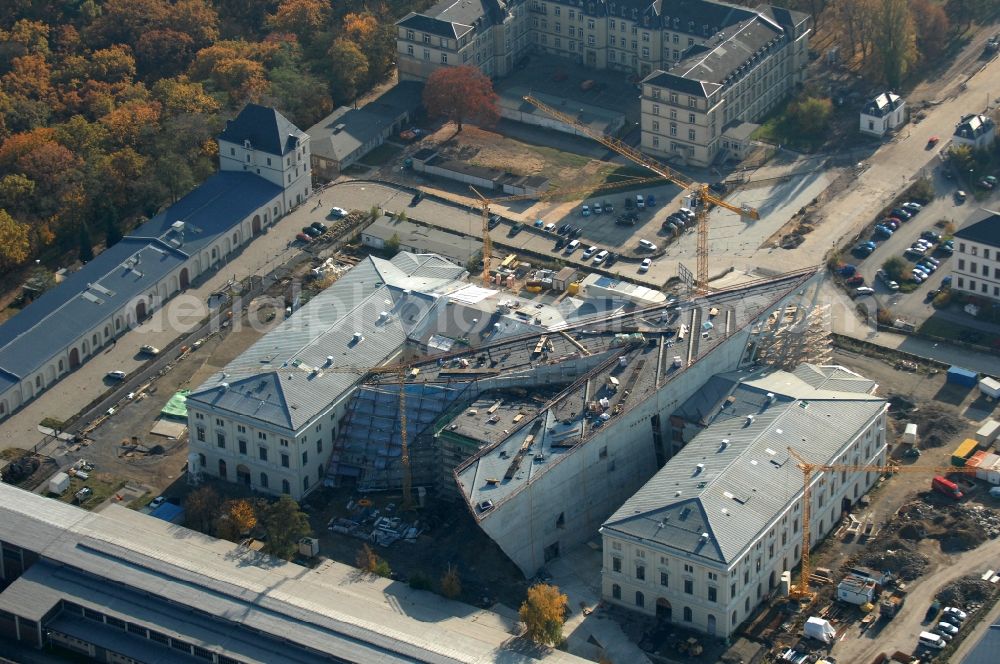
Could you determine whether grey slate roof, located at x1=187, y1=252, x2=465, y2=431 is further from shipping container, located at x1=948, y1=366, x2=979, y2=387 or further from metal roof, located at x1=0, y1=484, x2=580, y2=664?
shipping container, located at x1=948, y1=366, x2=979, y2=387

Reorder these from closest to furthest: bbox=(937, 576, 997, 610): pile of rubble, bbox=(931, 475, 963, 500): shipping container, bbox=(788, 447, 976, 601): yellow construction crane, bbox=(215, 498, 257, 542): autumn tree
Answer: bbox=(937, 576, 997, 610): pile of rubble → bbox=(788, 447, 976, 601): yellow construction crane → bbox=(215, 498, 257, 542): autumn tree → bbox=(931, 475, 963, 500): shipping container

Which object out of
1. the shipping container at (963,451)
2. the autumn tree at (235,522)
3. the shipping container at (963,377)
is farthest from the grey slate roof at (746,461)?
the autumn tree at (235,522)

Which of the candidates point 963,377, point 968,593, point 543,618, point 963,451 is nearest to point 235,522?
point 543,618

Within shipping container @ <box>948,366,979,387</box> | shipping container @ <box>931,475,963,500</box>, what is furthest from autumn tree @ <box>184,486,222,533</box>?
shipping container @ <box>948,366,979,387</box>

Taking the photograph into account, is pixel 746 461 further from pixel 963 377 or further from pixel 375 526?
pixel 963 377

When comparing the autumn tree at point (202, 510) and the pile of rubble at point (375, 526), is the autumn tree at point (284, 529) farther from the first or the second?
the autumn tree at point (202, 510)

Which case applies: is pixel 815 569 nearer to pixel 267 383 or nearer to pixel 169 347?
pixel 267 383
